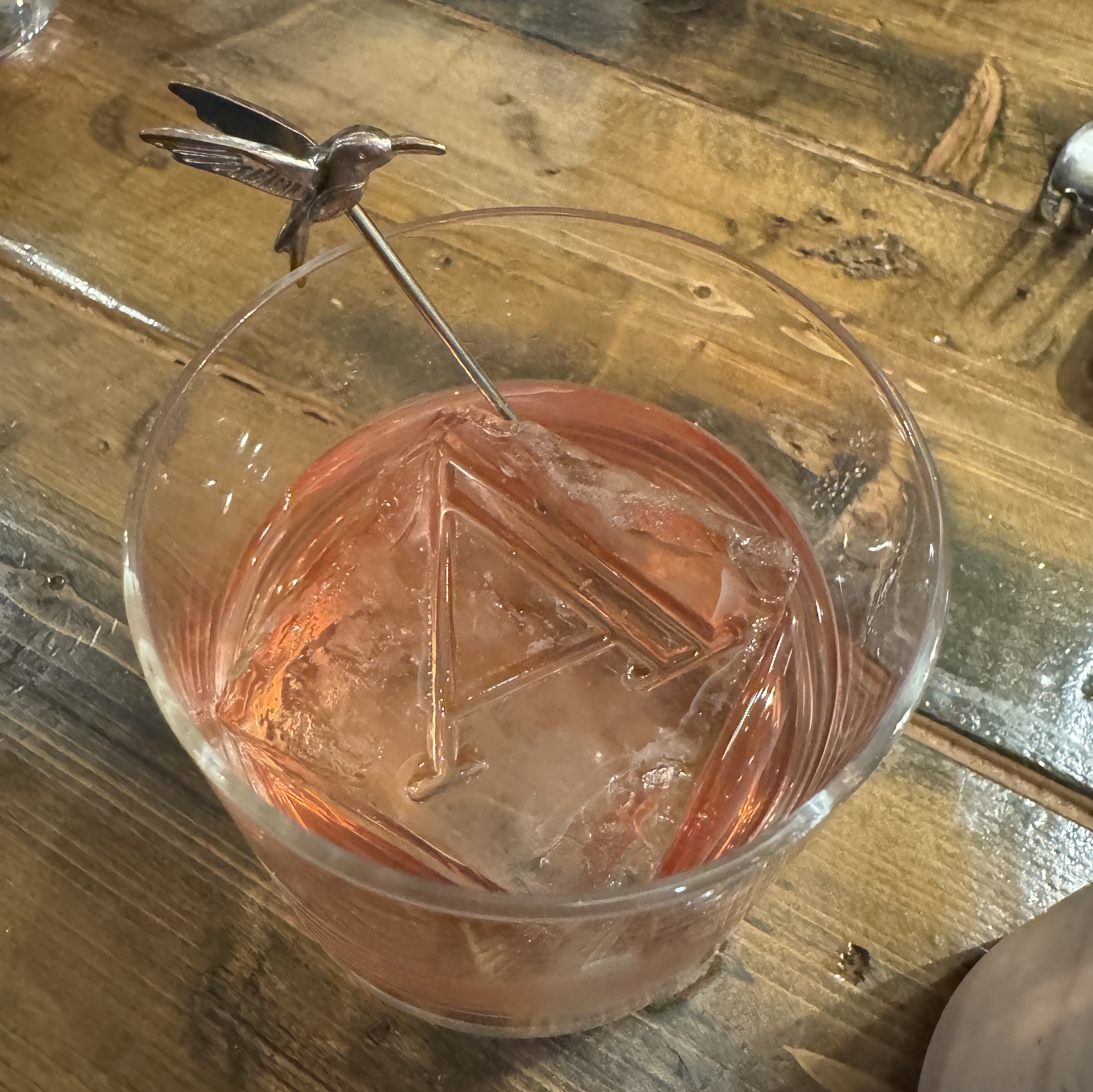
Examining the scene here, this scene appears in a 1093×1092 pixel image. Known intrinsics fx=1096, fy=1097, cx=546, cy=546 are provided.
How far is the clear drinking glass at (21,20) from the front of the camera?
101cm

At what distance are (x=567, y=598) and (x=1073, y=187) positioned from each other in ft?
1.82

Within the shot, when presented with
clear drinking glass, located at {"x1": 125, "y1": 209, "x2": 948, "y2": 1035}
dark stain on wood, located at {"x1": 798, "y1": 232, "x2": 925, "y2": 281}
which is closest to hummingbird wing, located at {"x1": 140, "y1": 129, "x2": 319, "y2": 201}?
clear drinking glass, located at {"x1": 125, "y1": 209, "x2": 948, "y2": 1035}

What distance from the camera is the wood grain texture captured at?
746 millimetres

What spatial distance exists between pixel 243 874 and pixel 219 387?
0.28 m

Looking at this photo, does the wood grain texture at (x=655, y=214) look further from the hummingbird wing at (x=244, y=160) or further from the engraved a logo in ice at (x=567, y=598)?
the hummingbird wing at (x=244, y=160)

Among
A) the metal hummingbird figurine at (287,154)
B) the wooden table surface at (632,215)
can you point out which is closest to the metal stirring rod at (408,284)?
the metal hummingbird figurine at (287,154)

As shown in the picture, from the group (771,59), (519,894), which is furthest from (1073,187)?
(519,894)

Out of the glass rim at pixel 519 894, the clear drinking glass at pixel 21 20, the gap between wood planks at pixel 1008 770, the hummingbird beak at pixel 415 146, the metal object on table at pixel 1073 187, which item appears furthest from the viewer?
the clear drinking glass at pixel 21 20

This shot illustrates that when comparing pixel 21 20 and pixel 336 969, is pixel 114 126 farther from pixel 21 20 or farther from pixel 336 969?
pixel 336 969

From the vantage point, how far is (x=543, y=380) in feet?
2.62

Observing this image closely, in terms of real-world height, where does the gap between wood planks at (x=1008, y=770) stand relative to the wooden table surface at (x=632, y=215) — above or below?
below

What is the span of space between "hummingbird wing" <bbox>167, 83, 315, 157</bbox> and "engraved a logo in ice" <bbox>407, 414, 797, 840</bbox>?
25 cm

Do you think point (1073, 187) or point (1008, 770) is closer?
point (1008, 770)

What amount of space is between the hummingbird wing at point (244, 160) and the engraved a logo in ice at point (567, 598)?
0.24m
